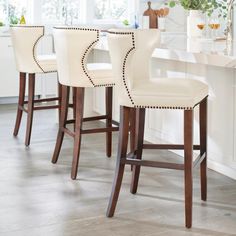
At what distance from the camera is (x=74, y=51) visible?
365 centimetres

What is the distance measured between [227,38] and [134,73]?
0.84 metres

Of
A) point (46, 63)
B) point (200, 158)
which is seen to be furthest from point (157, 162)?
point (46, 63)

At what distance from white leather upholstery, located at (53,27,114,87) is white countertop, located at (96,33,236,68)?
1.39 ft

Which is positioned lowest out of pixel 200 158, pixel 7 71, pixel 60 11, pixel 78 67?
pixel 200 158

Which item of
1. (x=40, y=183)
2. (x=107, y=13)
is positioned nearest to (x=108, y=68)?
(x=40, y=183)

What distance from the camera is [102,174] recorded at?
384 centimetres

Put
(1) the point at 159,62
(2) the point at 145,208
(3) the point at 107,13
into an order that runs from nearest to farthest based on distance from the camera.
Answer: (2) the point at 145,208
(1) the point at 159,62
(3) the point at 107,13

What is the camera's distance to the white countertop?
3.16 m

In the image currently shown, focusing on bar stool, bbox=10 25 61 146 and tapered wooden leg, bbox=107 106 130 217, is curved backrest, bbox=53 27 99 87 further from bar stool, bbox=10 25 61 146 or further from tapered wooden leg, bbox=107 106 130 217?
bar stool, bbox=10 25 61 146

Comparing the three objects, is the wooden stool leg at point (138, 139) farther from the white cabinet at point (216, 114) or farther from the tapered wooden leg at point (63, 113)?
the tapered wooden leg at point (63, 113)

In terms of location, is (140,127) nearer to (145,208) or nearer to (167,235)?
(145,208)

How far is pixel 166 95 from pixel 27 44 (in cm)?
209

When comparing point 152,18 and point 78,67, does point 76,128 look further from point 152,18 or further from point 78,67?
point 152,18

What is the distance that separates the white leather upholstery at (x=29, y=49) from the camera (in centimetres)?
463
